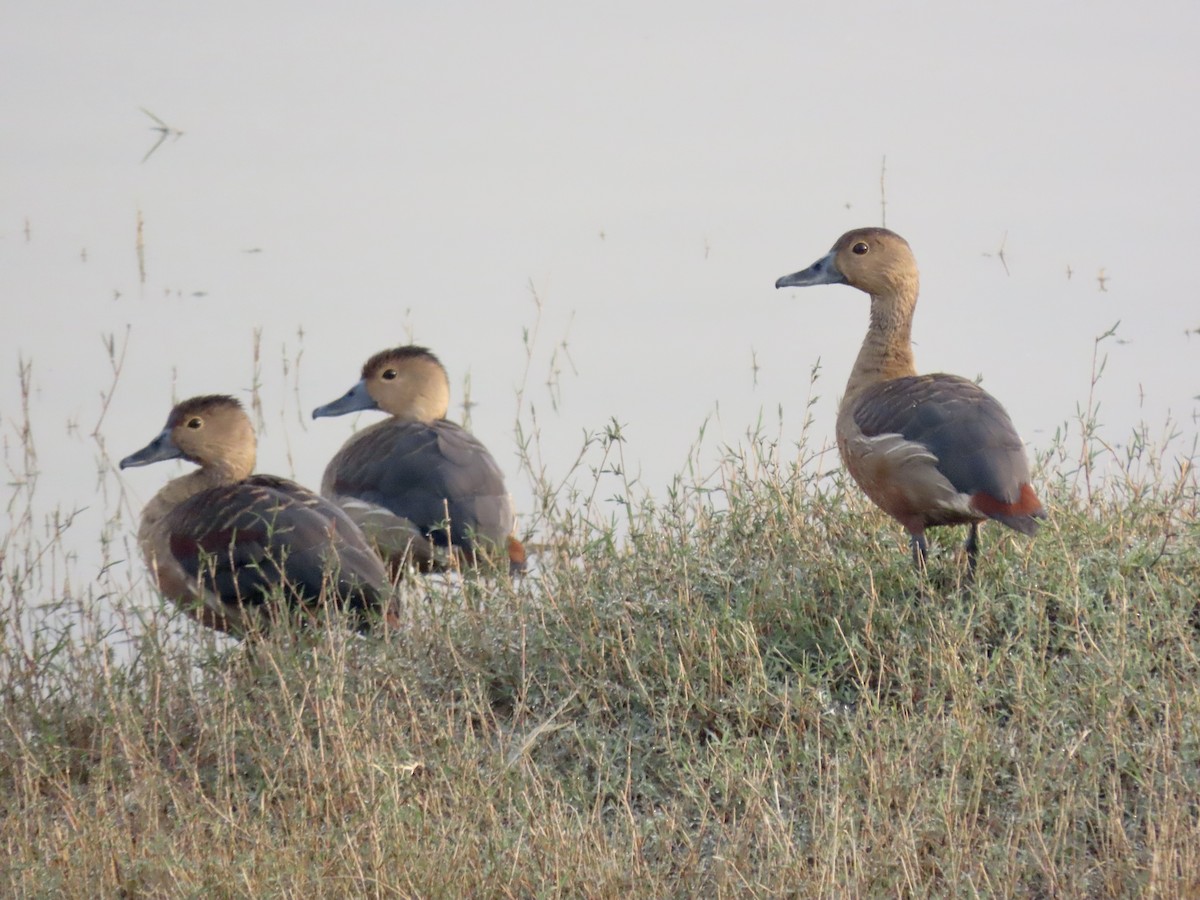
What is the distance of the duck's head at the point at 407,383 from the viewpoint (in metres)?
9.01

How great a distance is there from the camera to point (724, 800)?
4879 millimetres

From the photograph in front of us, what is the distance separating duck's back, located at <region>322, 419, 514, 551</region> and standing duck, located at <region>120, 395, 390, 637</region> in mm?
760

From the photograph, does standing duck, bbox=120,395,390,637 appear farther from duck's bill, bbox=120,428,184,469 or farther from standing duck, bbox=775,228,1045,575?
standing duck, bbox=775,228,1045,575

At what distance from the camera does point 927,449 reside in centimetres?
634

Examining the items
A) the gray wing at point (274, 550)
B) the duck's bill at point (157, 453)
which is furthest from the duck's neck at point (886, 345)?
the duck's bill at point (157, 453)

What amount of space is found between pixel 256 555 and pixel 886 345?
299cm

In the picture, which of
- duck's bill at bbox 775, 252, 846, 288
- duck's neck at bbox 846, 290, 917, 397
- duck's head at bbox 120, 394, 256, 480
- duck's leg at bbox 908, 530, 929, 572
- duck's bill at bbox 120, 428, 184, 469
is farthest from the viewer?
duck's bill at bbox 120, 428, 184, 469

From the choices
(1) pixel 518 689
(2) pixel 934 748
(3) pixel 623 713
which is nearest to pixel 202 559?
(1) pixel 518 689

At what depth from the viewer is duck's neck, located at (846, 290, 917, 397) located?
7344 millimetres

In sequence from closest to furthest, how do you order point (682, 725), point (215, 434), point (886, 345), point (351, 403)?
1. point (682, 725)
2. point (886, 345)
3. point (215, 434)
4. point (351, 403)

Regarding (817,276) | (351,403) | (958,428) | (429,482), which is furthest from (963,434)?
(351,403)

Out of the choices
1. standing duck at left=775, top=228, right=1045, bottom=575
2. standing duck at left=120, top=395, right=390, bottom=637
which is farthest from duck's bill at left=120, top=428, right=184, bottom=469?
standing duck at left=775, top=228, right=1045, bottom=575

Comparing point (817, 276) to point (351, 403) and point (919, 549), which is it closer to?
point (919, 549)

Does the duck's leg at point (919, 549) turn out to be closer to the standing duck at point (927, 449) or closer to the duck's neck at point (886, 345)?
the standing duck at point (927, 449)
